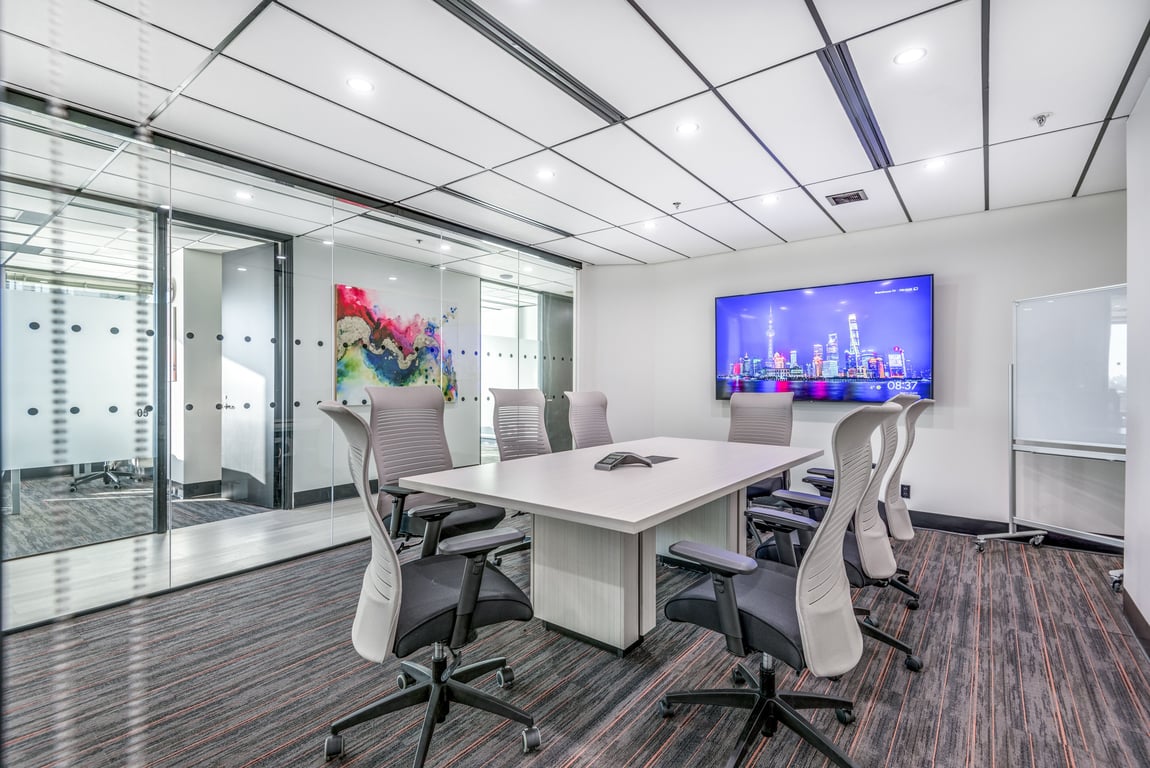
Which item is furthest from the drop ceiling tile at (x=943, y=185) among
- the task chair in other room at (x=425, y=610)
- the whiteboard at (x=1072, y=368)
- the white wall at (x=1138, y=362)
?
the task chair in other room at (x=425, y=610)

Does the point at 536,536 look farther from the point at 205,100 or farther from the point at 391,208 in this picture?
the point at 391,208

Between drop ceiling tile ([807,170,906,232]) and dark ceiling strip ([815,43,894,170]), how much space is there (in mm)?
326

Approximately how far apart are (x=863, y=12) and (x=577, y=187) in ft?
7.52

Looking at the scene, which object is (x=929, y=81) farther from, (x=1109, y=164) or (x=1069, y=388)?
(x=1069, y=388)

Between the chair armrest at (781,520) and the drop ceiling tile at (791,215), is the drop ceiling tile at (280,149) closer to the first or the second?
the drop ceiling tile at (791,215)

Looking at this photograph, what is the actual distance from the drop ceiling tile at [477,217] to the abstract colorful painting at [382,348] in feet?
3.12

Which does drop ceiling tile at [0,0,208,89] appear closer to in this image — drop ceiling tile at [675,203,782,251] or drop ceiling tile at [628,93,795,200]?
drop ceiling tile at [628,93,795,200]

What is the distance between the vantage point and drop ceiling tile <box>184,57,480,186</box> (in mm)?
2910

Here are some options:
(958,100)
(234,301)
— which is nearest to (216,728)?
(234,301)

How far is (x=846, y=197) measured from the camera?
179 inches

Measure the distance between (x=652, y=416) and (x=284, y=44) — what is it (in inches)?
210

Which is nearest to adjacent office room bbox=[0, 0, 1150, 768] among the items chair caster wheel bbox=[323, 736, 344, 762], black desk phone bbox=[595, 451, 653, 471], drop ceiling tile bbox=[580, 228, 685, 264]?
chair caster wheel bbox=[323, 736, 344, 762]

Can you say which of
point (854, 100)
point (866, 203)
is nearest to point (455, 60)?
point (854, 100)

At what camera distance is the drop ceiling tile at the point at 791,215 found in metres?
4.58
